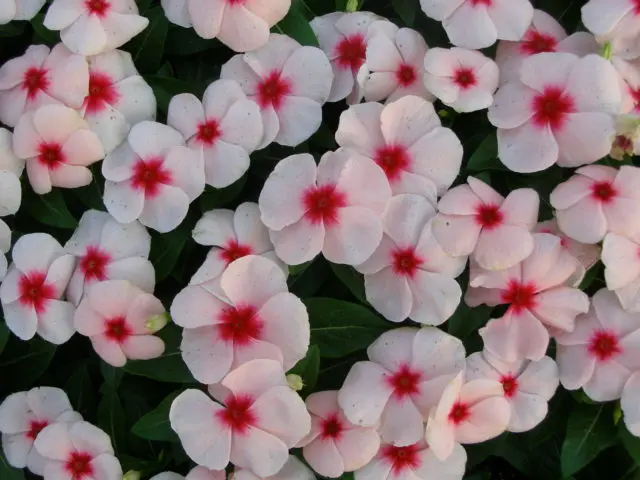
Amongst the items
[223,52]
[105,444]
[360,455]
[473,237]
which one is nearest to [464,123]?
[473,237]

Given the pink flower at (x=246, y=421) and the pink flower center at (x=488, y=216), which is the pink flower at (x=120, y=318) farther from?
the pink flower center at (x=488, y=216)

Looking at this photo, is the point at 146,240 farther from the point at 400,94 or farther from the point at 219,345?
the point at 400,94

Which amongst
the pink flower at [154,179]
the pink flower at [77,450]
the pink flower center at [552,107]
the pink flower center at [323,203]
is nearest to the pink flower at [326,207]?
the pink flower center at [323,203]

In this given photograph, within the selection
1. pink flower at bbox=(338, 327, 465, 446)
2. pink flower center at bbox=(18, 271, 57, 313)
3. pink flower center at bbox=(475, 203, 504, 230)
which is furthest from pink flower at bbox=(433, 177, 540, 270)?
pink flower center at bbox=(18, 271, 57, 313)

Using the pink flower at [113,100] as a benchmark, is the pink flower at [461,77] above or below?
above

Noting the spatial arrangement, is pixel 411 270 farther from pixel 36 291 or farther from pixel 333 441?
pixel 36 291

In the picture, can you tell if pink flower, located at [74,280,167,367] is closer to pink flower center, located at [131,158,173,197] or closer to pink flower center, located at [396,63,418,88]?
pink flower center, located at [131,158,173,197]
